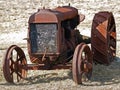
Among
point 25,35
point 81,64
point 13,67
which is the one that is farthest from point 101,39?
point 25,35

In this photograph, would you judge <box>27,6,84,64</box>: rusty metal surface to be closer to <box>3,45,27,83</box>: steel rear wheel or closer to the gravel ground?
<box>3,45,27,83</box>: steel rear wheel

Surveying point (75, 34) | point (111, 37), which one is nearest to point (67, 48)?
point (75, 34)

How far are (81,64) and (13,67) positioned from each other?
1572 mm

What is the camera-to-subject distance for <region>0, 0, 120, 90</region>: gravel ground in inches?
376

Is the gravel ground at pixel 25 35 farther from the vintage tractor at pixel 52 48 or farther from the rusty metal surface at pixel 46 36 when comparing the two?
the rusty metal surface at pixel 46 36

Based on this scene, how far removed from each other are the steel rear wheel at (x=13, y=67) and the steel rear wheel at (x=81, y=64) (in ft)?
4.65

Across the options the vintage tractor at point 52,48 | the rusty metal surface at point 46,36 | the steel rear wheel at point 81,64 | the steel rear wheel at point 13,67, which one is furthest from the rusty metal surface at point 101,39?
the steel rear wheel at point 13,67

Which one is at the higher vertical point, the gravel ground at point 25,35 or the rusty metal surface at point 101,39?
the rusty metal surface at point 101,39

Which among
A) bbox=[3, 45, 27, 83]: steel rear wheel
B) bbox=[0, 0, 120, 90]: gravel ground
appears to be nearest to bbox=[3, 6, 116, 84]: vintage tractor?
bbox=[3, 45, 27, 83]: steel rear wheel

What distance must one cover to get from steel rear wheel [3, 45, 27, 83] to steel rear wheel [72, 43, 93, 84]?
142cm

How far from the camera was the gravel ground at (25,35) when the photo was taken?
9539 mm

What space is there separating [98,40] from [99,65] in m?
0.77

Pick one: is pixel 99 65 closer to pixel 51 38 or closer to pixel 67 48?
pixel 67 48

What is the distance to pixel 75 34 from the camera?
10.6 metres
